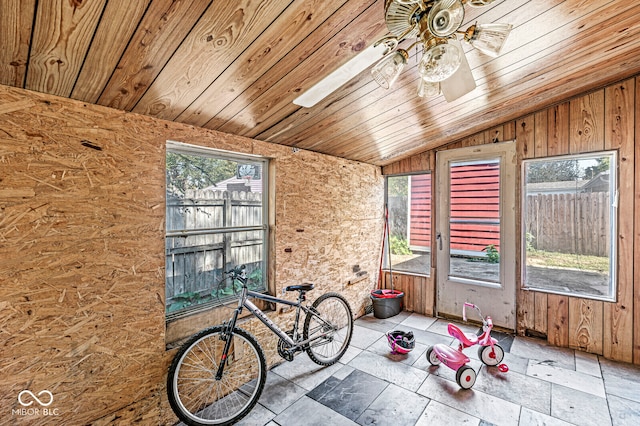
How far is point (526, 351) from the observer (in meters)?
2.91

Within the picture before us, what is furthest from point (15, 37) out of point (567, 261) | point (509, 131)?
point (567, 261)

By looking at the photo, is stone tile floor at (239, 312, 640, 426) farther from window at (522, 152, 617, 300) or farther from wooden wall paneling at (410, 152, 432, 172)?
wooden wall paneling at (410, 152, 432, 172)

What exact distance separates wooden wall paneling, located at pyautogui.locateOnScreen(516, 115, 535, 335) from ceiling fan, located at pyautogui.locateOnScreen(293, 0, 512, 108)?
2.40 metres

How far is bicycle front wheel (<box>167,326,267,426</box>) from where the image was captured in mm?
1855

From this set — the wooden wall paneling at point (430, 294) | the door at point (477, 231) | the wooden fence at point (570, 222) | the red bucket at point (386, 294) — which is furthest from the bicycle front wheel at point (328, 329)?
the wooden fence at point (570, 222)

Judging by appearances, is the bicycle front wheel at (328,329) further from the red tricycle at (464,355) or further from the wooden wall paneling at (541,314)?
the wooden wall paneling at (541,314)

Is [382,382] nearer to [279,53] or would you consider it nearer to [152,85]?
[279,53]

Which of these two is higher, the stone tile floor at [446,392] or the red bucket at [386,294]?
the red bucket at [386,294]

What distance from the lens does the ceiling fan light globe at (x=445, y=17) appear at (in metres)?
1.01

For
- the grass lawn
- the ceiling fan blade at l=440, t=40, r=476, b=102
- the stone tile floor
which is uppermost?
the ceiling fan blade at l=440, t=40, r=476, b=102

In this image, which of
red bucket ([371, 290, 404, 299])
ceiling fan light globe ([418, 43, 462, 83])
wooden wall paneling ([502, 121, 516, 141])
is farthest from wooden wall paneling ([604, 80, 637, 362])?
ceiling fan light globe ([418, 43, 462, 83])

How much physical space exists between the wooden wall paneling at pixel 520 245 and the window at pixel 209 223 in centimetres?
289

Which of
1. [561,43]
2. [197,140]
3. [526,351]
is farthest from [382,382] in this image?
[561,43]

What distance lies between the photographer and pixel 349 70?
4.47ft
